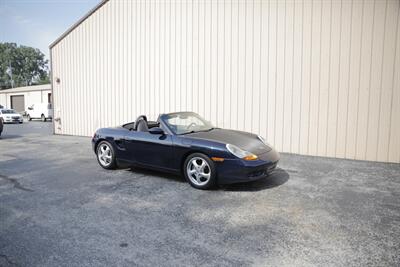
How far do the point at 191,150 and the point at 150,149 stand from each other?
0.87m

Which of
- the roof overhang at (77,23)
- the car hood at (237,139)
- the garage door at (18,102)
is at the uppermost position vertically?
the roof overhang at (77,23)

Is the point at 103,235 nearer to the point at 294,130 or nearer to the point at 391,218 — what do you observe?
the point at 391,218

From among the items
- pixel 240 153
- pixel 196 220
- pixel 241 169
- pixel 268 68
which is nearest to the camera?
pixel 196 220

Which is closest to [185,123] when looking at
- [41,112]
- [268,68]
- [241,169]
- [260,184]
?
[241,169]

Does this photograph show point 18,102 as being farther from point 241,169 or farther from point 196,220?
point 196,220

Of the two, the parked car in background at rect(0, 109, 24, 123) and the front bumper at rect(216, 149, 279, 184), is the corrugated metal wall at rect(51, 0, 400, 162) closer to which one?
the front bumper at rect(216, 149, 279, 184)

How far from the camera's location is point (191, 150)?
15.1 feet

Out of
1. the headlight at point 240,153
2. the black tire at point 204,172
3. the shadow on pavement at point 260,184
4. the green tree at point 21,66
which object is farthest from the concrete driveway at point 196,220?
the green tree at point 21,66

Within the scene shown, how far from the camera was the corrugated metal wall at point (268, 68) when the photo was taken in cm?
657

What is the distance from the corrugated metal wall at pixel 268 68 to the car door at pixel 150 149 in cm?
365

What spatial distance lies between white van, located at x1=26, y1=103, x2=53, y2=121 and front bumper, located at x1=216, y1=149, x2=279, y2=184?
836 inches

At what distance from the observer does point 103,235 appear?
302 centimetres

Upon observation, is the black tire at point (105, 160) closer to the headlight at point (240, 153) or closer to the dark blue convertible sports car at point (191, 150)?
the dark blue convertible sports car at point (191, 150)

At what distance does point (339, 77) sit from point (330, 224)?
471cm
